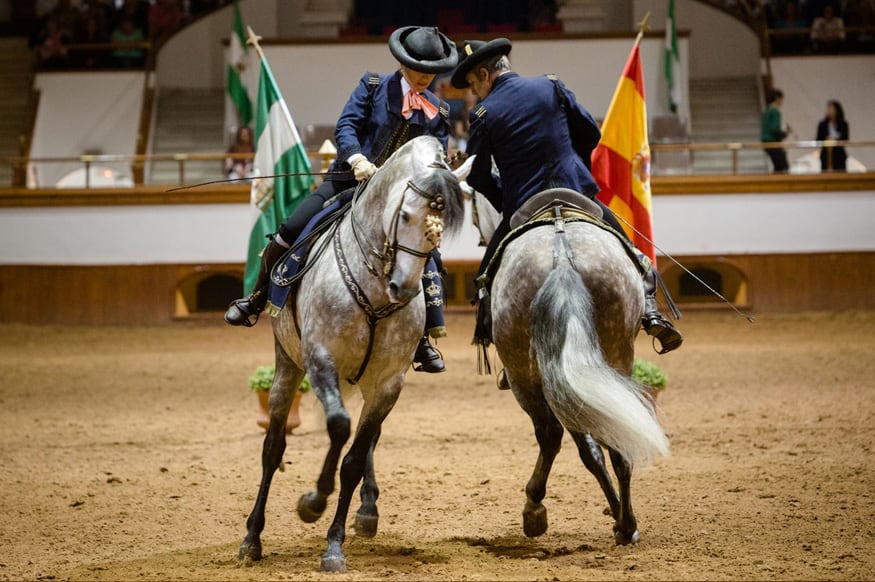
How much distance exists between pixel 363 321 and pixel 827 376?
319 inches

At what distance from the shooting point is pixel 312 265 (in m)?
5.48

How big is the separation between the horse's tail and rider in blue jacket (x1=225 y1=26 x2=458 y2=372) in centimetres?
80

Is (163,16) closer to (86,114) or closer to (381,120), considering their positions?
(86,114)

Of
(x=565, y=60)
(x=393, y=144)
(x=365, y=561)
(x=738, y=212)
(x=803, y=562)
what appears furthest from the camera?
(x=565, y=60)

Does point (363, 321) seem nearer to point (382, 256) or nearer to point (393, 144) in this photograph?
point (382, 256)

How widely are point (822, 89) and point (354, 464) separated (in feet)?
60.5

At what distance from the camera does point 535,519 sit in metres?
5.64

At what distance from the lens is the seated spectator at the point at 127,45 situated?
21895 mm

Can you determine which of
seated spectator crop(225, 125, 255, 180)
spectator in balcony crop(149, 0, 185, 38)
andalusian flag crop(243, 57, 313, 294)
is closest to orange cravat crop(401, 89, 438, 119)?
andalusian flag crop(243, 57, 313, 294)

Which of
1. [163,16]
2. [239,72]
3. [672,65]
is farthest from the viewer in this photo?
[163,16]

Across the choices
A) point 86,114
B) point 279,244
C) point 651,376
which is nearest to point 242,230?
point 86,114

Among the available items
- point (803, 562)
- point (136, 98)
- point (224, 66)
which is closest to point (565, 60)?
point (224, 66)

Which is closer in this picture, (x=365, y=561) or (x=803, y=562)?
(x=803, y=562)

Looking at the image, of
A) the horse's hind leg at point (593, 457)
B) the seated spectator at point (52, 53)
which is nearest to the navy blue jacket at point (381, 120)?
the horse's hind leg at point (593, 457)
